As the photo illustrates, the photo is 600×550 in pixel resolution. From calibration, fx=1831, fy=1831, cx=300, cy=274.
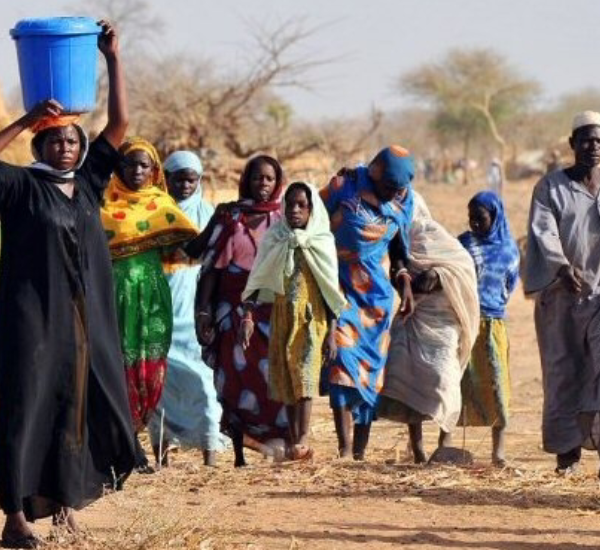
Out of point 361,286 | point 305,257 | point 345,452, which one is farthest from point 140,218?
point 345,452

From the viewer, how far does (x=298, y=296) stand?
9234 millimetres

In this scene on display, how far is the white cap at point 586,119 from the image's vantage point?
8.99 m

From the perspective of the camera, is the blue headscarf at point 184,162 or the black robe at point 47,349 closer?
the black robe at point 47,349

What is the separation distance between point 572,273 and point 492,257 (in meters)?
1.58

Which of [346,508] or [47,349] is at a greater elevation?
[47,349]

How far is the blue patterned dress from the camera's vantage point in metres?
9.55

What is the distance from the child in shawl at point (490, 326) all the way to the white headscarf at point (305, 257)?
1.41 meters

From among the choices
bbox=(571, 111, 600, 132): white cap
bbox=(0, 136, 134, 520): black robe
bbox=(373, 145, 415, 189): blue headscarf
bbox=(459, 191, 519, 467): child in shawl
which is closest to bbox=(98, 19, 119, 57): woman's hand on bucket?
bbox=(0, 136, 134, 520): black robe

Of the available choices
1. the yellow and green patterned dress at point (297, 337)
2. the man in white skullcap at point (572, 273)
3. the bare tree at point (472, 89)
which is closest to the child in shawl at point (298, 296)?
the yellow and green patterned dress at point (297, 337)

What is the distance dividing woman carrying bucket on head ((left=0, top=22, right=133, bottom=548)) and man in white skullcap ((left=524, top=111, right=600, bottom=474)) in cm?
305

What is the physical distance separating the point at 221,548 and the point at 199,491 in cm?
169

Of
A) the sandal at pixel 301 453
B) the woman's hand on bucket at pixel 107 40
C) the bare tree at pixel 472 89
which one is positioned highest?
the bare tree at pixel 472 89

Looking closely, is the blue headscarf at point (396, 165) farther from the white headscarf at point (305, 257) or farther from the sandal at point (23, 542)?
the sandal at point (23, 542)

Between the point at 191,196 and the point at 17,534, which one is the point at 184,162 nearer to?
the point at 191,196
